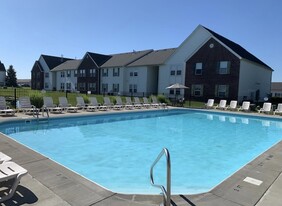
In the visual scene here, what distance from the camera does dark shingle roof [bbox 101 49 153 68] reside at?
124ft

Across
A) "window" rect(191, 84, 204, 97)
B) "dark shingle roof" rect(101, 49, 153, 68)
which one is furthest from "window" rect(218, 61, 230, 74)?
"dark shingle roof" rect(101, 49, 153, 68)

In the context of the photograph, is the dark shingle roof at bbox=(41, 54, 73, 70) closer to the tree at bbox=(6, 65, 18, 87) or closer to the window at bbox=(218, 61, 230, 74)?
the tree at bbox=(6, 65, 18, 87)

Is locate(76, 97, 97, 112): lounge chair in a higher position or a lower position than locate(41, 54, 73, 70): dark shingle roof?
lower

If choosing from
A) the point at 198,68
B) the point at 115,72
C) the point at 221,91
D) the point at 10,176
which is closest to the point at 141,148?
the point at 10,176

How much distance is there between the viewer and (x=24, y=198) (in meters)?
3.69

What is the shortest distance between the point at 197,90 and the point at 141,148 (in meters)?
22.2

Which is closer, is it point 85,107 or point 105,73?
point 85,107

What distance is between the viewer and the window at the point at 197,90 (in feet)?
96.2

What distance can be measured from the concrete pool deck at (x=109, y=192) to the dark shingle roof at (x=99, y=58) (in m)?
37.9

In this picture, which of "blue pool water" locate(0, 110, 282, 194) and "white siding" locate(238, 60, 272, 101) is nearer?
"blue pool water" locate(0, 110, 282, 194)

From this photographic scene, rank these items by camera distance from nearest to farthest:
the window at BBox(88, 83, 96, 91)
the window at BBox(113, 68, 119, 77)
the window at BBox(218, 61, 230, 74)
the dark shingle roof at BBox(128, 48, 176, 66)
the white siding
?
the white siding
the window at BBox(218, 61, 230, 74)
the dark shingle roof at BBox(128, 48, 176, 66)
the window at BBox(113, 68, 119, 77)
the window at BBox(88, 83, 96, 91)

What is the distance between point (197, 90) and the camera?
29.8m

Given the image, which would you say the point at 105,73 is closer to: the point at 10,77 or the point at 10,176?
the point at 10,176

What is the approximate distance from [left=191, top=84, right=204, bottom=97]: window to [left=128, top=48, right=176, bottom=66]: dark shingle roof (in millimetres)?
5952
